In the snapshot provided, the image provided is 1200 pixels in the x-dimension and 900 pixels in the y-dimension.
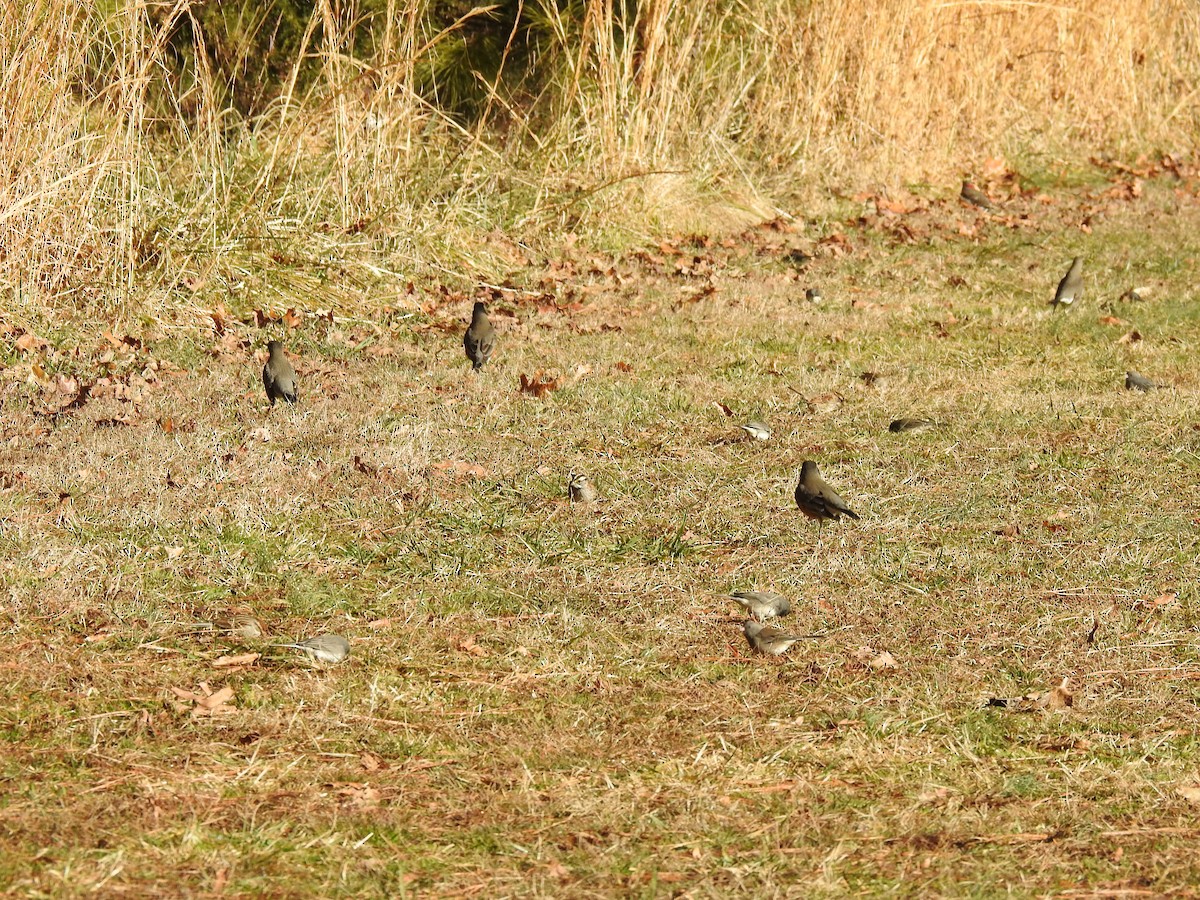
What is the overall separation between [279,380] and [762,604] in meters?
2.97

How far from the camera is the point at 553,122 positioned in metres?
11.1

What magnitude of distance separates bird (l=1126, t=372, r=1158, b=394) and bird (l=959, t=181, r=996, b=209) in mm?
4698

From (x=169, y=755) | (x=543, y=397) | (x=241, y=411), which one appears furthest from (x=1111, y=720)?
(x=241, y=411)

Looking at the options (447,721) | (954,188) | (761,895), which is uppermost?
(761,895)

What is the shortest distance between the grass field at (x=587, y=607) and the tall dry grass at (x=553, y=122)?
27.5 inches

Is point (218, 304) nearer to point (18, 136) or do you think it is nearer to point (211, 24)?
point (18, 136)

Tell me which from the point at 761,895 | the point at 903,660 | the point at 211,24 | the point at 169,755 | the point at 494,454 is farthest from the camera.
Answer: the point at 211,24

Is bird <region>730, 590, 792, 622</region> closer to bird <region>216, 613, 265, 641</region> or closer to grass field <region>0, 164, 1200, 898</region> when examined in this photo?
grass field <region>0, 164, 1200, 898</region>

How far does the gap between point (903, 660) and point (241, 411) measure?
11.3 ft

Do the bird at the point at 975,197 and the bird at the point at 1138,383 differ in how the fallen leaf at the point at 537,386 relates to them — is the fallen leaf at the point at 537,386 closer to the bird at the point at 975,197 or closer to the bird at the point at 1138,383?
the bird at the point at 1138,383

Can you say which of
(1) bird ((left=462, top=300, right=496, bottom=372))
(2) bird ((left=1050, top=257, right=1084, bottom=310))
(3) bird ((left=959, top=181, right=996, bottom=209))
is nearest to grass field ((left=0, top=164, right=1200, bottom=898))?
(1) bird ((left=462, top=300, right=496, bottom=372))

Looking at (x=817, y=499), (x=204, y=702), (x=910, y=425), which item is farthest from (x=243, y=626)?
(x=910, y=425)

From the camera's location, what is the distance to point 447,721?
408 cm

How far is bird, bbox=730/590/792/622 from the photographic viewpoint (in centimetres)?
468
